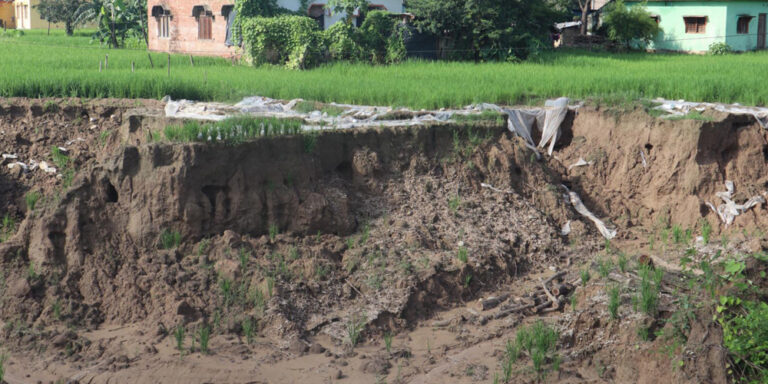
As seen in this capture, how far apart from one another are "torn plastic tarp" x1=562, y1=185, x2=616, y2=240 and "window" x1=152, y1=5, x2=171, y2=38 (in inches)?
699

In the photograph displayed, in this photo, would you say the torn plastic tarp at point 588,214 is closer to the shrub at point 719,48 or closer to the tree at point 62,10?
the shrub at point 719,48

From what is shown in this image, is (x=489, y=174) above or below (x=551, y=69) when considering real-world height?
below

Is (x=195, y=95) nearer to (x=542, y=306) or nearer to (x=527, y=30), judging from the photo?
(x=542, y=306)

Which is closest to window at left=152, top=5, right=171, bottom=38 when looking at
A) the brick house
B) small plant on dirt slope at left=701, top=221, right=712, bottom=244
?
the brick house

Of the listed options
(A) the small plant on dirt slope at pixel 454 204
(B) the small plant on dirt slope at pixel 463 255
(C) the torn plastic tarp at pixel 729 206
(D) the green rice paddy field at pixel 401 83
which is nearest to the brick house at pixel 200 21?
(D) the green rice paddy field at pixel 401 83

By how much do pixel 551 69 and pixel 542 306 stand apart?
10.1 metres

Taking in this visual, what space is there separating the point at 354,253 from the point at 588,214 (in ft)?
10.4

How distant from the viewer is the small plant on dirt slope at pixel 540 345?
22.4 ft

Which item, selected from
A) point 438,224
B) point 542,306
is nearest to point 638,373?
point 542,306

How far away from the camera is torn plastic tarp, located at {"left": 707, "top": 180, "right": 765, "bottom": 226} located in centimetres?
1050

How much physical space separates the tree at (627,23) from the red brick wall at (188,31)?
37.7ft

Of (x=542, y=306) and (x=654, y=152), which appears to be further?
(x=654, y=152)

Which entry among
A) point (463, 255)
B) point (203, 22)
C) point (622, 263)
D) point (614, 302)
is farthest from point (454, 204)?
point (203, 22)

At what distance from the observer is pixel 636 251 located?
382 inches
